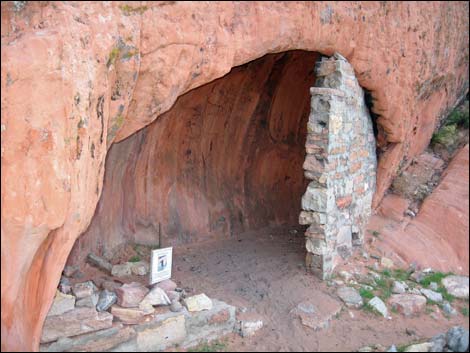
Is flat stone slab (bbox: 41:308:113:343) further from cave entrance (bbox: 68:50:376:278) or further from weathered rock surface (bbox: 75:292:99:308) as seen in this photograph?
cave entrance (bbox: 68:50:376:278)

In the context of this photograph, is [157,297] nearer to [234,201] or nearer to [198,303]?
[198,303]

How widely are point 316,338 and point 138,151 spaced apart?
3.26m

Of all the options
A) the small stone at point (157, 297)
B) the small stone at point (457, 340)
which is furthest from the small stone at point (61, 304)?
the small stone at point (457, 340)

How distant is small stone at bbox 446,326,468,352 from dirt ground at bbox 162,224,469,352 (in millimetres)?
468

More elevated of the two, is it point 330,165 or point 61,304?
point 330,165

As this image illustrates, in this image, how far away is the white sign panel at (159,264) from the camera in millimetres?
4941

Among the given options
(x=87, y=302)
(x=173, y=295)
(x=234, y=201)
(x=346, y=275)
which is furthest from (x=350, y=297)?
(x=234, y=201)

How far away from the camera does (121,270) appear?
5.75 m

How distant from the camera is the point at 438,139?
28.1ft

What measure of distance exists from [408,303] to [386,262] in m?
1.16

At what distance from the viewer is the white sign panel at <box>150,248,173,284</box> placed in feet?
16.2

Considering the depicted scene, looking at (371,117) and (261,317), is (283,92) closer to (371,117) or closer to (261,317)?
(371,117)

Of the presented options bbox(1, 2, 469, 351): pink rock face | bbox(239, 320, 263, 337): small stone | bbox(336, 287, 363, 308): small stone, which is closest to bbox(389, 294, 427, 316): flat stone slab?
→ bbox(336, 287, 363, 308): small stone

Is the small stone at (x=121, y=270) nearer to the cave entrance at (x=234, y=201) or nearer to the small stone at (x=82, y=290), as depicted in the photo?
the cave entrance at (x=234, y=201)
